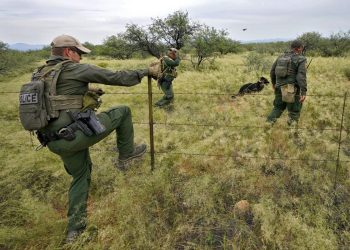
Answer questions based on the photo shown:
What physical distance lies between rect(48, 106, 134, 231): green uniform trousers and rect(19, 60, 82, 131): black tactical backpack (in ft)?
0.91

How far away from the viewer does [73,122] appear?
3070mm

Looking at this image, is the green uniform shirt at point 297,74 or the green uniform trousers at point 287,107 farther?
the green uniform trousers at point 287,107

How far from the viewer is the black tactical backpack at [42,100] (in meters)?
2.86

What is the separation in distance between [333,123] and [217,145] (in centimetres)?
269

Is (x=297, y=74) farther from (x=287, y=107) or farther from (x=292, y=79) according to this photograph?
(x=287, y=107)

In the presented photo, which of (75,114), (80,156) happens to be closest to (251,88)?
(80,156)

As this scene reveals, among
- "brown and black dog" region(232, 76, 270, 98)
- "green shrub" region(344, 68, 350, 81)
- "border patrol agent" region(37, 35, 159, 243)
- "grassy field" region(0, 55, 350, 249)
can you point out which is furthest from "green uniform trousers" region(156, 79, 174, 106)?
"green shrub" region(344, 68, 350, 81)

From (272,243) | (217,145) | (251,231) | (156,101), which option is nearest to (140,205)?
(251,231)

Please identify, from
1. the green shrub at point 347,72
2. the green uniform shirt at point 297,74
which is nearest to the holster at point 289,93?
the green uniform shirt at point 297,74

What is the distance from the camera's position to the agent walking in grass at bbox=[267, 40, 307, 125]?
228 inches

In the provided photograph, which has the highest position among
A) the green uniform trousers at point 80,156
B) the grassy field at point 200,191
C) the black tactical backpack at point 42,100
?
the black tactical backpack at point 42,100

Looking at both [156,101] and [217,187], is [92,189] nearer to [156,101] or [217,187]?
[217,187]

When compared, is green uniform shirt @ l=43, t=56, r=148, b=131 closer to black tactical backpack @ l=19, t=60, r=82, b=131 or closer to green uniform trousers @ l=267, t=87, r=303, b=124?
black tactical backpack @ l=19, t=60, r=82, b=131

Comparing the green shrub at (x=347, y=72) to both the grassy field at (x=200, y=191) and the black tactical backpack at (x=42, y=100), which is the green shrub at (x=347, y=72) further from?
the black tactical backpack at (x=42, y=100)
